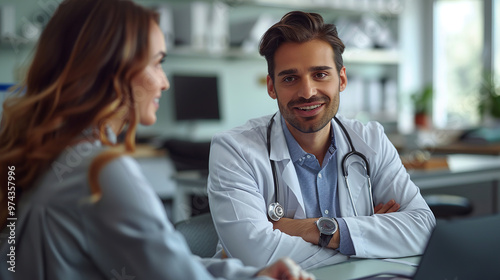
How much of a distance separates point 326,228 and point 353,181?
0.76 ft

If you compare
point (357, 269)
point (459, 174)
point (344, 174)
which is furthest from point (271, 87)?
point (459, 174)

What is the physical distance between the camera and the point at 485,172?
9.77 ft

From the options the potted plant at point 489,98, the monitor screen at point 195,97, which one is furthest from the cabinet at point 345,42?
the potted plant at point 489,98

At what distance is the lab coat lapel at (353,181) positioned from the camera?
1534 millimetres

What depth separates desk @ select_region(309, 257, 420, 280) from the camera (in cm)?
120

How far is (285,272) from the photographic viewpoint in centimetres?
94

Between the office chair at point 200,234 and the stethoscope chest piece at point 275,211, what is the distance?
8.5 inches

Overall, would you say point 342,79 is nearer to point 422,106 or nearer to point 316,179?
point 316,179

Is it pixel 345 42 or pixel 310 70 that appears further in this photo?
pixel 345 42

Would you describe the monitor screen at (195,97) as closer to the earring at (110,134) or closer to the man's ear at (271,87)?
the man's ear at (271,87)

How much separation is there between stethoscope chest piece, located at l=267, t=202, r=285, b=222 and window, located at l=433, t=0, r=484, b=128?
13.5 feet

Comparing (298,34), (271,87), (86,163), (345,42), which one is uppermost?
(345,42)

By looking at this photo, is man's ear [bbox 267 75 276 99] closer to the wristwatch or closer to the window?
the wristwatch

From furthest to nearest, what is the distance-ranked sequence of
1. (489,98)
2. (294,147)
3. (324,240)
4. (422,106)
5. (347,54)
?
(422,106) < (489,98) < (347,54) < (294,147) < (324,240)
